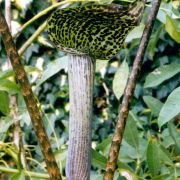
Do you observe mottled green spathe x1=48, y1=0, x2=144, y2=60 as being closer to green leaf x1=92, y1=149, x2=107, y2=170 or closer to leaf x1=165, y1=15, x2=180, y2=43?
leaf x1=165, y1=15, x2=180, y2=43

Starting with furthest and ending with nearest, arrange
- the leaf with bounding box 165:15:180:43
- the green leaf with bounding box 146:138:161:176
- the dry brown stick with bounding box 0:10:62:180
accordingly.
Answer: the green leaf with bounding box 146:138:161:176
the leaf with bounding box 165:15:180:43
the dry brown stick with bounding box 0:10:62:180

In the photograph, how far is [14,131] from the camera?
0.99m

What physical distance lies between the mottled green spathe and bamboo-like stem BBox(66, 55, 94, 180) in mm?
26

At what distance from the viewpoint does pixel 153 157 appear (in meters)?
0.81

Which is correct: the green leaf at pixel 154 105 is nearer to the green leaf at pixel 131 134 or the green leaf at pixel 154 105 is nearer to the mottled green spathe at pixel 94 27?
the green leaf at pixel 131 134

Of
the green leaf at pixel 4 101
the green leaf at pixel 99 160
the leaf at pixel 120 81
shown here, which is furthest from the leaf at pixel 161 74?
the green leaf at pixel 4 101

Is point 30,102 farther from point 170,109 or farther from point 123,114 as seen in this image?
point 170,109

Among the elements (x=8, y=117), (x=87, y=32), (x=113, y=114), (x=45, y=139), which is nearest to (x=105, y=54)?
(x=87, y=32)

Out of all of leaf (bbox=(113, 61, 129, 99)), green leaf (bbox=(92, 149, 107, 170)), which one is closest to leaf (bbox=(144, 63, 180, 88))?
leaf (bbox=(113, 61, 129, 99))

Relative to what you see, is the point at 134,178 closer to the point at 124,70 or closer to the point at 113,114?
the point at 124,70

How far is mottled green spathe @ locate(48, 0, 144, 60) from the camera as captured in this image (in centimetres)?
56

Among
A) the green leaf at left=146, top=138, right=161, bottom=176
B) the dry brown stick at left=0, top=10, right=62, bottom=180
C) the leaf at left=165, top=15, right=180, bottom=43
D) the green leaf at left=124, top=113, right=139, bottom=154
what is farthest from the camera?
the green leaf at left=124, top=113, right=139, bottom=154

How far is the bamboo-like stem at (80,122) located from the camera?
62 centimetres

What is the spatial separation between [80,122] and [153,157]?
0.73 feet
